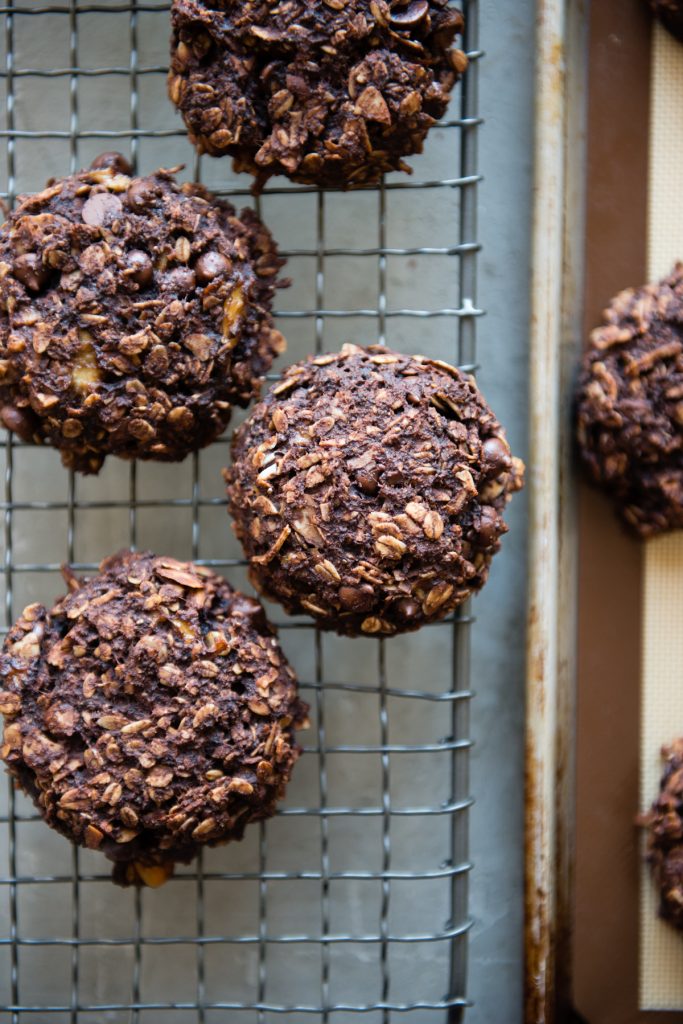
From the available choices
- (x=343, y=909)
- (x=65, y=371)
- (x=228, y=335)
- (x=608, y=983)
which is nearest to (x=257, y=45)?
(x=228, y=335)

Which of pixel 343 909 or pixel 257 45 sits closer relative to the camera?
pixel 257 45

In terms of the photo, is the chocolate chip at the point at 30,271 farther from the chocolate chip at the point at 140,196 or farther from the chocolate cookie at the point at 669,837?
the chocolate cookie at the point at 669,837

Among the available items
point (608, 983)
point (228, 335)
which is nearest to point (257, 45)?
point (228, 335)

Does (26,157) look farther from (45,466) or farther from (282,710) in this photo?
(282,710)

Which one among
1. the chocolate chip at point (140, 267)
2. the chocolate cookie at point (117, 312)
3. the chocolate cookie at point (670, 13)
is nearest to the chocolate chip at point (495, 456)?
the chocolate cookie at point (117, 312)

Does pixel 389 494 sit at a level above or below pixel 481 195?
below

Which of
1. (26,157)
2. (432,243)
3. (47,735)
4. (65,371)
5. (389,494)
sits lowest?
(47,735)
